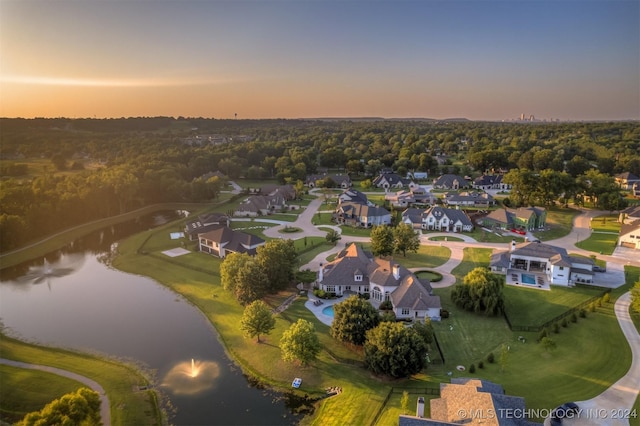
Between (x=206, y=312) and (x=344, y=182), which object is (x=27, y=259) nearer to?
(x=206, y=312)

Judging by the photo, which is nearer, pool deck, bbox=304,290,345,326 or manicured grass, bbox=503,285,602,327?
manicured grass, bbox=503,285,602,327

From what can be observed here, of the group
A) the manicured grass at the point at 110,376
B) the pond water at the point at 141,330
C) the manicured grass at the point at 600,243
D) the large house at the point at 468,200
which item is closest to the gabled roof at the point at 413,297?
the pond water at the point at 141,330

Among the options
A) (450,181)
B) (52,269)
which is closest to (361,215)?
(450,181)

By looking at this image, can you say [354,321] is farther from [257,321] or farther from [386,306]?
[257,321]

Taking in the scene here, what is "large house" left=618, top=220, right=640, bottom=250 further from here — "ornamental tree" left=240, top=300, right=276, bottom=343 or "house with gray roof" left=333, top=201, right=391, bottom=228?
"ornamental tree" left=240, top=300, right=276, bottom=343

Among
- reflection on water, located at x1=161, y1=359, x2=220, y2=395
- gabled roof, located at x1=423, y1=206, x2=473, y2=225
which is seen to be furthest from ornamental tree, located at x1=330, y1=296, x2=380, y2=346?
gabled roof, located at x1=423, y1=206, x2=473, y2=225

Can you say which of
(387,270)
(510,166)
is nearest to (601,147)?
(510,166)
